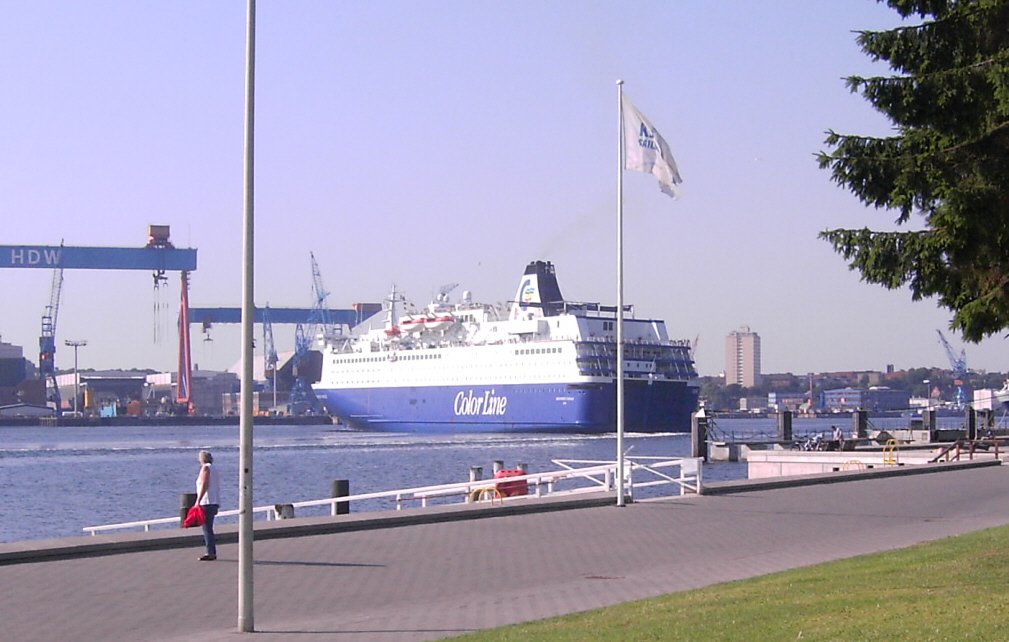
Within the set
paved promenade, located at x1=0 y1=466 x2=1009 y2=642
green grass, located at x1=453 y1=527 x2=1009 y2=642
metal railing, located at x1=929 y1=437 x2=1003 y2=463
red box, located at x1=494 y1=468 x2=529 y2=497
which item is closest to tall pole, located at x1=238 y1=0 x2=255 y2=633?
paved promenade, located at x1=0 y1=466 x2=1009 y2=642

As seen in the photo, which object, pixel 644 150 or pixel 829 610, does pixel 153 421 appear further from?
pixel 829 610

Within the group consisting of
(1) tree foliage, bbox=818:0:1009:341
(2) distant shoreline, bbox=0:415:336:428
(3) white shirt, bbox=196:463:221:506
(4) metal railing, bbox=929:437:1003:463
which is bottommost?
(2) distant shoreline, bbox=0:415:336:428

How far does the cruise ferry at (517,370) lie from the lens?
8069cm

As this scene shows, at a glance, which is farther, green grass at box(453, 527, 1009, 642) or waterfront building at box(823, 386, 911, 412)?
waterfront building at box(823, 386, 911, 412)

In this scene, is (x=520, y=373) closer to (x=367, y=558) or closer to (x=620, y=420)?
(x=620, y=420)

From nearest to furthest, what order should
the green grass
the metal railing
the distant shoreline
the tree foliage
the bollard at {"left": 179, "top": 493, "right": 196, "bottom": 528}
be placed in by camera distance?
the green grass → the tree foliage → the bollard at {"left": 179, "top": 493, "right": 196, "bottom": 528} → the metal railing → the distant shoreline

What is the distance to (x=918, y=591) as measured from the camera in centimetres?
962

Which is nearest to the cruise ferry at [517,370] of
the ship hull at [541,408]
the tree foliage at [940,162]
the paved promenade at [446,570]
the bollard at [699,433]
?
the ship hull at [541,408]

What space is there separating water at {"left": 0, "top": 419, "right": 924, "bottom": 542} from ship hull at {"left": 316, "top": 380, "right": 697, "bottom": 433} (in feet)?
3.12

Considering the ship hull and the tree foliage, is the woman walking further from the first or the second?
the ship hull

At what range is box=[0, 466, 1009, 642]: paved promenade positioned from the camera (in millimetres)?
10162

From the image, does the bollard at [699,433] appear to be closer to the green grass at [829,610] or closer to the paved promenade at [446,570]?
the paved promenade at [446,570]

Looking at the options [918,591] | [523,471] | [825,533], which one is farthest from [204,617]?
[523,471]

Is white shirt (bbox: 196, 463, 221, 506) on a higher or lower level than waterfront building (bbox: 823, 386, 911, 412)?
higher
